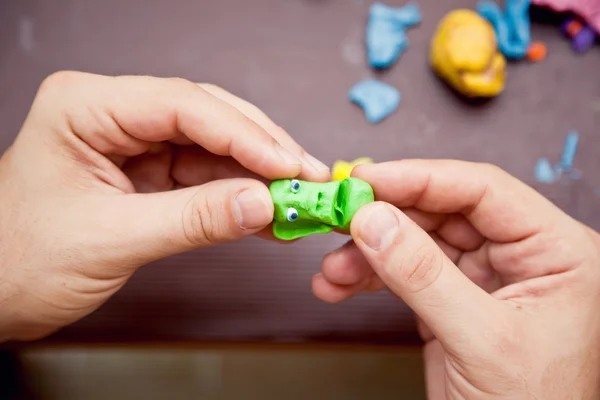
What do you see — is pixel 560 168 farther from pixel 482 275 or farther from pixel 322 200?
pixel 322 200

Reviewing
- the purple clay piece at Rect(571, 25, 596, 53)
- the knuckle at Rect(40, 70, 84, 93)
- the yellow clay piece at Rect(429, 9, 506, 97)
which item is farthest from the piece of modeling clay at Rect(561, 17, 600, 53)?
the knuckle at Rect(40, 70, 84, 93)

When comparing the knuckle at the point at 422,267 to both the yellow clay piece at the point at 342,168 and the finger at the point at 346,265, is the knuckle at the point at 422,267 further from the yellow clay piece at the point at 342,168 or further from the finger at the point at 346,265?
the yellow clay piece at the point at 342,168

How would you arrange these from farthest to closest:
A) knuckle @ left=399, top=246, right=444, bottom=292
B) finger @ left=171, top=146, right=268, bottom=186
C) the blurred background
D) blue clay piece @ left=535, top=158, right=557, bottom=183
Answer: blue clay piece @ left=535, top=158, right=557, bottom=183 → the blurred background → finger @ left=171, top=146, right=268, bottom=186 → knuckle @ left=399, top=246, right=444, bottom=292

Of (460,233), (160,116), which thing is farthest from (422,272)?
(160,116)

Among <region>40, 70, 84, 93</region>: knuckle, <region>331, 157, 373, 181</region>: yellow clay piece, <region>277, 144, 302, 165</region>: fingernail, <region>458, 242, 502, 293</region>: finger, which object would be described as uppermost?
<region>40, 70, 84, 93</region>: knuckle

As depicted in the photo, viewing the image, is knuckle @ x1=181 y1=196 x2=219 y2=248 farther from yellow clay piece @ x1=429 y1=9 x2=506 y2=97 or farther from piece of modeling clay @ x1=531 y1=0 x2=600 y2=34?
piece of modeling clay @ x1=531 y1=0 x2=600 y2=34

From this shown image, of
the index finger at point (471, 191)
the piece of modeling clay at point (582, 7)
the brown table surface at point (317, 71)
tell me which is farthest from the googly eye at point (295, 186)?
the piece of modeling clay at point (582, 7)

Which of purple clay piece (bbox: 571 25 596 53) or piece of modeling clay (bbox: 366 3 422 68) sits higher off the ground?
piece of modeling clay (bbox: 366 3 422 68)
